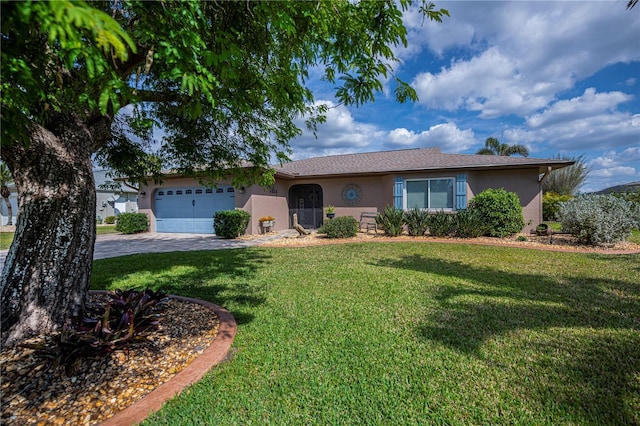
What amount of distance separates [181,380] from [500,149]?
30.5m

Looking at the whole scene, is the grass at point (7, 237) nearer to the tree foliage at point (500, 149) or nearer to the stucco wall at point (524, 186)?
the stucco wall at point (524, 186)

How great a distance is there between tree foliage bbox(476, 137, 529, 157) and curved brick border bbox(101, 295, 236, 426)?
28.6 meters

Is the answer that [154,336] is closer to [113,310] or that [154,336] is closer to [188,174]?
[113,310]

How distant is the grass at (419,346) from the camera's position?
220 centimetres

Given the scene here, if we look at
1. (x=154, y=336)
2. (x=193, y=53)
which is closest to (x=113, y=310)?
(x=154, y=336)

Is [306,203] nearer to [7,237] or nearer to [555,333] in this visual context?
[555,333]

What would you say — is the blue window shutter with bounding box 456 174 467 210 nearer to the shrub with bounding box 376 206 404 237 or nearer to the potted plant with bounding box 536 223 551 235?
the shrub with bounding box 376 206 404 237

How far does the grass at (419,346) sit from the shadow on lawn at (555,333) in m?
0.02

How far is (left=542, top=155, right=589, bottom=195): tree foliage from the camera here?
2402 centimetres

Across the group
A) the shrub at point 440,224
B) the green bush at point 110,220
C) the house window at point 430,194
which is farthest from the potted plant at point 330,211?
the green bush at point 110,220

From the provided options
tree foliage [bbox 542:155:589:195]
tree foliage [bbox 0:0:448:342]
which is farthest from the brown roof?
tree foliage [bbox 542:155:589:195]

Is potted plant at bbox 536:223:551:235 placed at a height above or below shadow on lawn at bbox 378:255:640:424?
above

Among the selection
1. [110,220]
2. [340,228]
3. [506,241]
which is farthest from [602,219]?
[110,220]

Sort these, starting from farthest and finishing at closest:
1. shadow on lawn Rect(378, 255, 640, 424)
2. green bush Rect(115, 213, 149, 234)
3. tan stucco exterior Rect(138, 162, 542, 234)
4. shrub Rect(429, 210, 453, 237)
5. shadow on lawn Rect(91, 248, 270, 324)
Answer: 1. green bush Rect(115, 213, 149, 234)
2. tan stucco exterior Rect(138, 162, 542, 234)
3. shrub Rect(429, 210, 453, 237)
4. shadow on lawn Rect(91, 248, 270, 324)
5. shadow on lawn Rect(378, 255, 640, 424)
